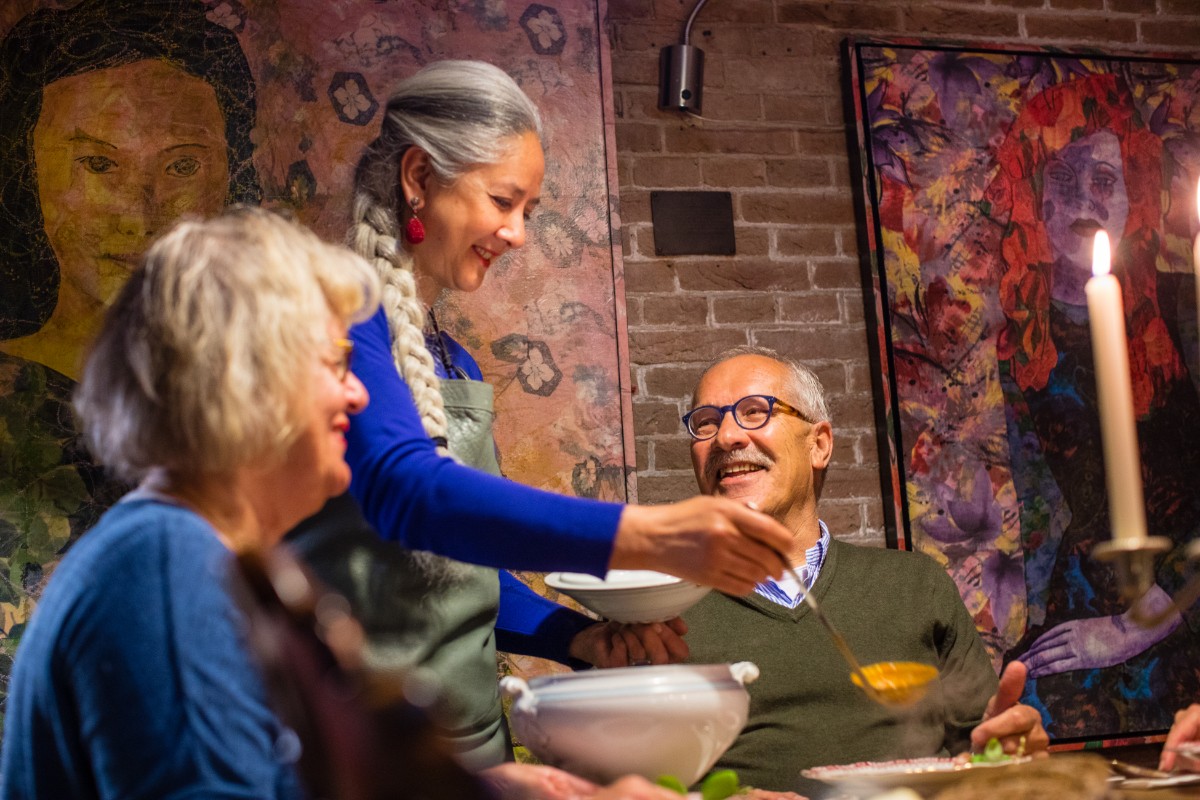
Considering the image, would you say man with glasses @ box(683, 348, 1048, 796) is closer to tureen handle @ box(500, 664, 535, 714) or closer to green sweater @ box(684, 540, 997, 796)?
green sweater @ box(684, 540, 997, 796)

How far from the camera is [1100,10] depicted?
3.42 m

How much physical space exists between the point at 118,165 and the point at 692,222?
136 centimetres

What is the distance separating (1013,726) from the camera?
1.55 meters

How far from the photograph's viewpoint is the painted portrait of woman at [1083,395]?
3.07m

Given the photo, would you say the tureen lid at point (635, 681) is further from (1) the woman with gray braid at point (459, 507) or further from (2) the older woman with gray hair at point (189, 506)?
(2) the older woman with gray hair at point (189, 506)

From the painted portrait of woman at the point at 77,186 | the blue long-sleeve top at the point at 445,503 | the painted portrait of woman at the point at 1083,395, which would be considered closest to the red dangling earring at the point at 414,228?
the blue long-sleeve top at the point at 445,503

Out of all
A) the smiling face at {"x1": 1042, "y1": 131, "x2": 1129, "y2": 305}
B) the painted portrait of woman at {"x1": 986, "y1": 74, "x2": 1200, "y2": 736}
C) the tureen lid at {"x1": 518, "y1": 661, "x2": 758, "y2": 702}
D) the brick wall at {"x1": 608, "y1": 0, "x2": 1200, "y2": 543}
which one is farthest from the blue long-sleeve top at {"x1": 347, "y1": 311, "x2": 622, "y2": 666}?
the smiling face at {"x1": 1042, "y1": 131, "x2": 1129, "y2": 305}

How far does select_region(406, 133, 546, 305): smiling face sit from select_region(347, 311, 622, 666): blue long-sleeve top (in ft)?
1.06

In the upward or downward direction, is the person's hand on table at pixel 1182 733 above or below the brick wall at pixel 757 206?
below

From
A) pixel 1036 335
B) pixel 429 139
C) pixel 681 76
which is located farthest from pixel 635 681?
pixel 1036 335

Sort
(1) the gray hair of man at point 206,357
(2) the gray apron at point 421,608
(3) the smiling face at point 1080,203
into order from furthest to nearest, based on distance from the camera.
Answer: (3) the smiling face at point 1080,203 < (2) the gray apron at point 421,608 < (1) the gray hair of man at point 206,357

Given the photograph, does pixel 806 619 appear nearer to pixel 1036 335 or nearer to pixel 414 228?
pixel 414 228

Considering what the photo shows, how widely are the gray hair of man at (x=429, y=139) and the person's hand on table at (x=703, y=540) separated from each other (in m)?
0.49

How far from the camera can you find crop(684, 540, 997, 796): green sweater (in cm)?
216
